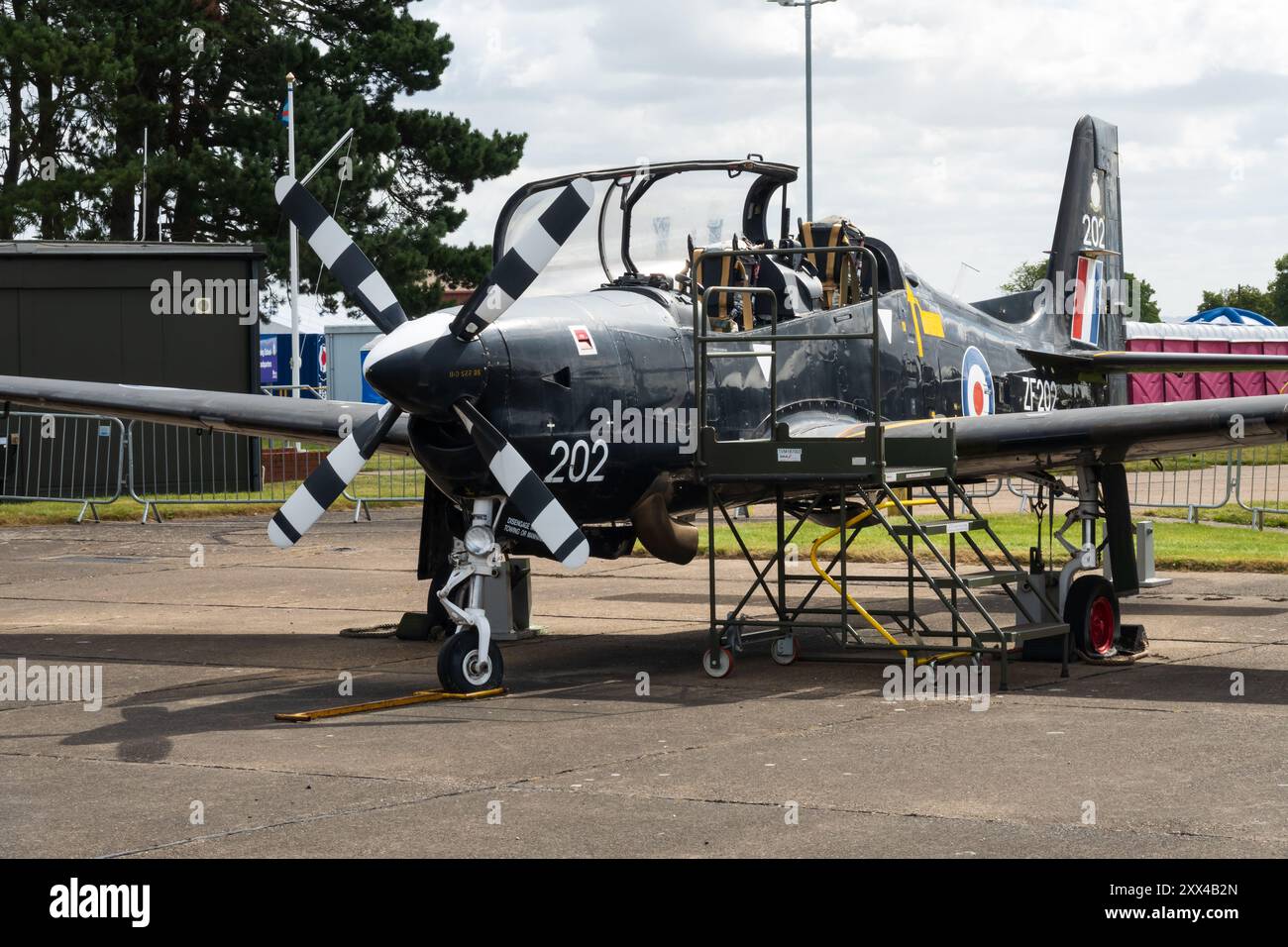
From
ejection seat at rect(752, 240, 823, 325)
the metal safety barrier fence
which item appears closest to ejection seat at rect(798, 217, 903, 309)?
ejection seat at rect(752, 240, 823, 325)

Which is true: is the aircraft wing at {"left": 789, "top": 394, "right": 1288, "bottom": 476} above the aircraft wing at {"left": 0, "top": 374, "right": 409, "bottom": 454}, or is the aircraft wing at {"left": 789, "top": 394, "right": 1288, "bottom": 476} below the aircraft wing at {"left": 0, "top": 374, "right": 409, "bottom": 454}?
below

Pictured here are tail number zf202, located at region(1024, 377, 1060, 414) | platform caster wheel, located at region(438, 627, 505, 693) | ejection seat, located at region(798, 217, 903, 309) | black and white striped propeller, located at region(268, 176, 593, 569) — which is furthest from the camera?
tail number zf202, located at region(1024, 377, 1060, 414)

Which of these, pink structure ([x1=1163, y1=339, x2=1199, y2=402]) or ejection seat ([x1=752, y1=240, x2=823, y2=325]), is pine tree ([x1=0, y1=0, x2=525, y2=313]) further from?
ejection seat ([x1=752, y1=240, x2=823, y2=325])

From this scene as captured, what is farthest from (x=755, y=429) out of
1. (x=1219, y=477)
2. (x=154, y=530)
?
(x=1219, y=477)

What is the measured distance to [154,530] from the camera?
22812mm

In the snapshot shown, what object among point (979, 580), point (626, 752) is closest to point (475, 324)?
point (626, 752)

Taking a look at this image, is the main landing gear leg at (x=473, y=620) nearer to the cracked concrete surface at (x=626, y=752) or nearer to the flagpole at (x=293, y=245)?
the cracked concrete surface at (x=626, y=752)

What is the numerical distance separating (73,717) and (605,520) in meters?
3.48

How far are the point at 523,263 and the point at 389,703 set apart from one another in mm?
2748

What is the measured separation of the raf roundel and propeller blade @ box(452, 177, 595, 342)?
4.86 m

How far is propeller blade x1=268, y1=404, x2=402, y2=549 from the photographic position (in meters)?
10.4
